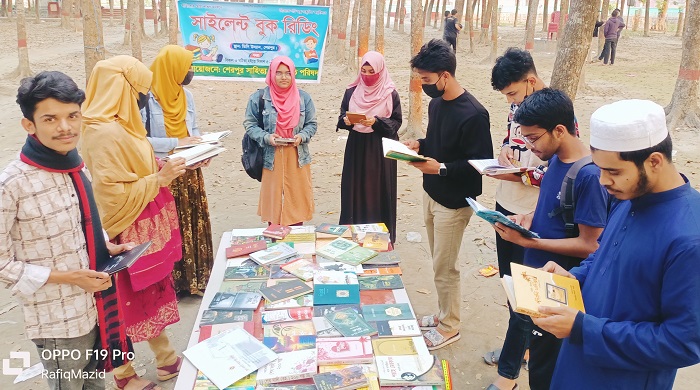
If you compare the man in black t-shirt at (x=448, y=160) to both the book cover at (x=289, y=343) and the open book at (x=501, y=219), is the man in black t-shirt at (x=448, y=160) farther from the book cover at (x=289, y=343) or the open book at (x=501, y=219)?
the book cover at (x=289, y=343)

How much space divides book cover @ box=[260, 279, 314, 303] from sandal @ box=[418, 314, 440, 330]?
4.62ft

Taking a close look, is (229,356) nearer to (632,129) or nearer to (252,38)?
(632,129)

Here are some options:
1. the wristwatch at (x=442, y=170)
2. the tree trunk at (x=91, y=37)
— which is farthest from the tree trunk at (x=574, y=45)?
the tree trunk at (x=91, y=37)

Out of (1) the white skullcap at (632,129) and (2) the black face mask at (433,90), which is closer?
(1) the white skullcap at (632,129)

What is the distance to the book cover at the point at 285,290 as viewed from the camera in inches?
93.4

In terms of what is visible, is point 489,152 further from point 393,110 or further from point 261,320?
point 261,320

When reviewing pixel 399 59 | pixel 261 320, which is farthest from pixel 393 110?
pixel 399 59

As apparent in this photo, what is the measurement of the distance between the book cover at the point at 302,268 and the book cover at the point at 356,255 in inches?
6.6

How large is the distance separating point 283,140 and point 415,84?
3907mm

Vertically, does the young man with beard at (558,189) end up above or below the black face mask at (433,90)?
below

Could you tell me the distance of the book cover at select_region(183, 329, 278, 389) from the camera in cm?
188

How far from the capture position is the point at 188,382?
187 centimetres

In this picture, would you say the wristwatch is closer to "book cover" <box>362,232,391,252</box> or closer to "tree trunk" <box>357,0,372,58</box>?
"book cover" <box>362,232,391,252</box>

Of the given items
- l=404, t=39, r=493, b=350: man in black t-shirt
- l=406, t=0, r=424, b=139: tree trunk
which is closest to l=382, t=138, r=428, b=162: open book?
l=404, t=39, r=493, b=350: man in black t-shirt
